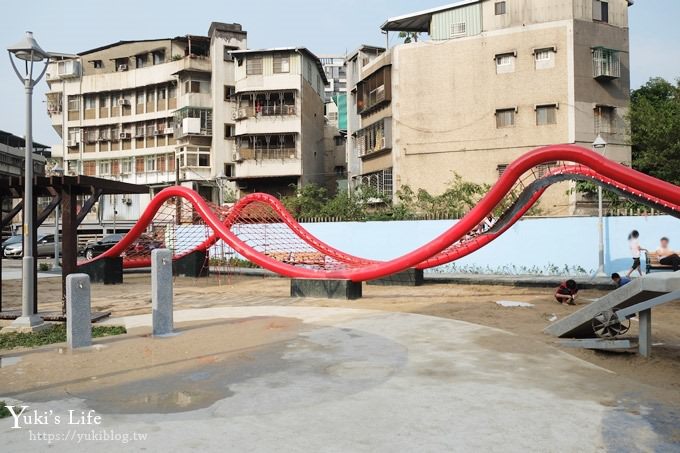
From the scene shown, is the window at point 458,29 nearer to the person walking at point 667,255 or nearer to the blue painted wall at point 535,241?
the blue painted wall at point 535,241

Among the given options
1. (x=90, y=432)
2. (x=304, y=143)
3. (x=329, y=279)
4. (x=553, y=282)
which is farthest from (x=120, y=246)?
(x=304, y=143)

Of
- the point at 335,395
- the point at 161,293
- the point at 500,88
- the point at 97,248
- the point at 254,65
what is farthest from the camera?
the point at 254,65

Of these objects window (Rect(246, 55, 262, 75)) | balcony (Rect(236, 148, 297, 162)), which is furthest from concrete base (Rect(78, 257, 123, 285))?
window (Rect(246, 55, 262, 75))

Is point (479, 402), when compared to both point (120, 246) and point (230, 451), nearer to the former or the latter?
point (230, 451)

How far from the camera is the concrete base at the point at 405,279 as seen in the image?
68.4 ft

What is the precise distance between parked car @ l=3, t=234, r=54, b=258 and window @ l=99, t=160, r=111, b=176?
1551 centimetres

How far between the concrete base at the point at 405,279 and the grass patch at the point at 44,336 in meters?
11.2

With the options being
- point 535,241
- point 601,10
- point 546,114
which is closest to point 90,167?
point 546,114

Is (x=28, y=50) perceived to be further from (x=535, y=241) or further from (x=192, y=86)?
(x=192, y=86)

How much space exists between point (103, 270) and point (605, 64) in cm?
2992

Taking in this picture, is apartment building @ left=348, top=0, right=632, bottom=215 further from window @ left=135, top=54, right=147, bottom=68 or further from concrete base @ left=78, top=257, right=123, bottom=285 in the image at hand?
window @ left=135, top=54, right=147, bottom=68

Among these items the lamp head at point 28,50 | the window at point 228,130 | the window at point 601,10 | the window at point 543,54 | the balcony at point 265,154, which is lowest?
the lamp head at point 28,50

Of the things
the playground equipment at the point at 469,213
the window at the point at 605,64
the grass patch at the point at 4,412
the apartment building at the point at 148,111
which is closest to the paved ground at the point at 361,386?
the grass patch at the point at 4,412

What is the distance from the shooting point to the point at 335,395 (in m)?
6.61
